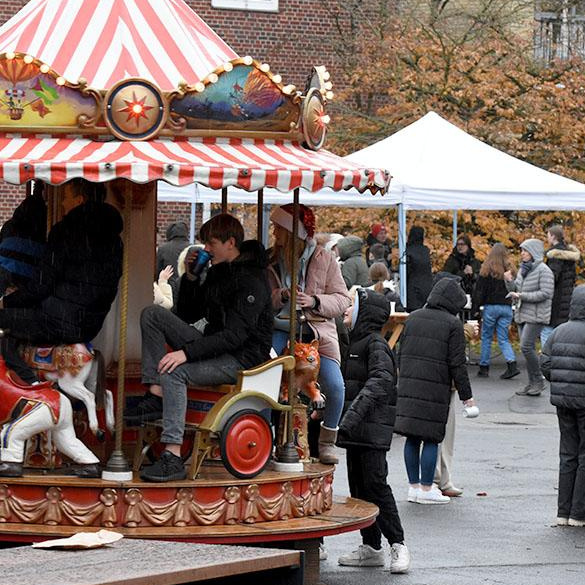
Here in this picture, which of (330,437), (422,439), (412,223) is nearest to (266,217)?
(412,223)

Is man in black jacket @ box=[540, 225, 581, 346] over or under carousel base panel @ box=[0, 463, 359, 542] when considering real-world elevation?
over

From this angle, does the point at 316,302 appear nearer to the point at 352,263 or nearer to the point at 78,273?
the point at 78,273

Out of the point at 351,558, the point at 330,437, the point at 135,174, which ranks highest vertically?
the point at 135,174

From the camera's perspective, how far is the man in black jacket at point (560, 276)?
22.0 meters

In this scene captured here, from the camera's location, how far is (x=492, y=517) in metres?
12.6

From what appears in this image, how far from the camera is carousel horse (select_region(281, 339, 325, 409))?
10.6m

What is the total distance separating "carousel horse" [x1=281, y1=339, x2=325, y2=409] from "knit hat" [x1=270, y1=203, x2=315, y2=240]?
0.73 meters

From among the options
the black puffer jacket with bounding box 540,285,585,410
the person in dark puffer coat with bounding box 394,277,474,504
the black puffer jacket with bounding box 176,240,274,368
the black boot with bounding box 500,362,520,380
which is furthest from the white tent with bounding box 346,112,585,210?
the black puffer jacket with bounding box 176,240,274,368

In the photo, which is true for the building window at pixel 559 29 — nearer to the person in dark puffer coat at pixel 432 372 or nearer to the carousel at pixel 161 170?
the person in dark puffer coat at pixel 432 372

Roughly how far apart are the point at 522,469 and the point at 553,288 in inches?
267

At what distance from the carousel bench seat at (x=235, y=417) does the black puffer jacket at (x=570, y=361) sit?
3.09 meters

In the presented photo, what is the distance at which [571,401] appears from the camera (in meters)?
12.4

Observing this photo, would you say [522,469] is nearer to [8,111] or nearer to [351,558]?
[351,558]

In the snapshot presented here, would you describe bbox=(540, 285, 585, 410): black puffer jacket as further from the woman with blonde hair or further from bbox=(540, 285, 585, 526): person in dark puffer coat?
the woman with blonde hair
